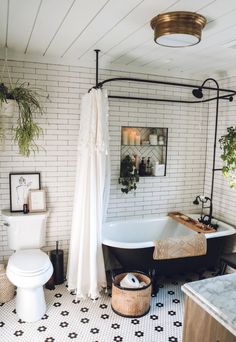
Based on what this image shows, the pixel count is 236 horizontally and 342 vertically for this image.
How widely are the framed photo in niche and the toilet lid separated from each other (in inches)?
20.6

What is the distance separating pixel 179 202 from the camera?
4.09 metres

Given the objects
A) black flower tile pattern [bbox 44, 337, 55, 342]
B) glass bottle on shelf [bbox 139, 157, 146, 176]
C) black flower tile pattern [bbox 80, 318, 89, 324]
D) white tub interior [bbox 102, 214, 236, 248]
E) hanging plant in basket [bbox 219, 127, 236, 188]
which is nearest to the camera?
black flower tile pattern [bbox 44, 337, 55, 342]

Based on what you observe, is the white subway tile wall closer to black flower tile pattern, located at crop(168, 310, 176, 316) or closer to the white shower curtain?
the white shower curtain

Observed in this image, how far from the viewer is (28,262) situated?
280 cm

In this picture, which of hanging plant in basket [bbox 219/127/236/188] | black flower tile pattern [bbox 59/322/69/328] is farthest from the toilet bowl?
hanging plant in basket [bbox 219/127/236/188]

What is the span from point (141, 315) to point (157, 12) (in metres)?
2.64

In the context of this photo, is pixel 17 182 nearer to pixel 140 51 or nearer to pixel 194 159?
pixel 140 51

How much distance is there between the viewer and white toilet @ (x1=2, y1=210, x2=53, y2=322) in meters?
2.67

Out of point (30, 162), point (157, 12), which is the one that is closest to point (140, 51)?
point (157, 12)

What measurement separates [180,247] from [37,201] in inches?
65.0

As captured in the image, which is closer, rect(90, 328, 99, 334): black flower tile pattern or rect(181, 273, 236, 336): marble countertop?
rect(181, 273, 236, 336): marble countertop

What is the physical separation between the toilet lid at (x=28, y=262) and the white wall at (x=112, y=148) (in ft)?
1.46

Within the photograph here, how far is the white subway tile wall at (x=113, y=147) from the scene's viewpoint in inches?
128

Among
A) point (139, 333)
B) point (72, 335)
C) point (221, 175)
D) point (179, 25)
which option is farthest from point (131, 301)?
point (179, 25)
